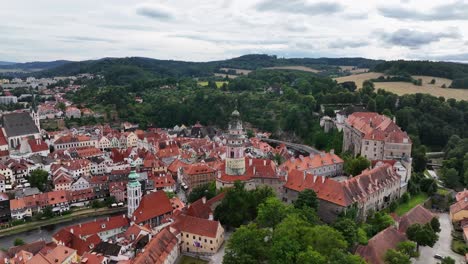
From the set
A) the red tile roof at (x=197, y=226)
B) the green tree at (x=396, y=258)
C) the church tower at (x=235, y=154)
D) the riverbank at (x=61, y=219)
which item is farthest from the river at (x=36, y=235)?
the green tree at (x=396, y=258)

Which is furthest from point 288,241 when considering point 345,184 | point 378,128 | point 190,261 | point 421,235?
point 378,128

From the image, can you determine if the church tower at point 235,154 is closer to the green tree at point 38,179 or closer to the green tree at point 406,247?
the green tree at point 406,247

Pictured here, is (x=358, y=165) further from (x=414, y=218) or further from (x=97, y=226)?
(x=97, y=226)

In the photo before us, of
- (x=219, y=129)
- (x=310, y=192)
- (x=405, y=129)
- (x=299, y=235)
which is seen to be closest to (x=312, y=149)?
(x=405, y=129)

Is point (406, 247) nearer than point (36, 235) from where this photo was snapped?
Yes

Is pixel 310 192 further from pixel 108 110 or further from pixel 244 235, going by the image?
pixel 108 110

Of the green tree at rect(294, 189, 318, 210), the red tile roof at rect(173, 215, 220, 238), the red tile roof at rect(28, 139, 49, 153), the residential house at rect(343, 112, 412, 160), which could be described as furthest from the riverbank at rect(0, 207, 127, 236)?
the residential house at rect(343, 112, 412, 160)
